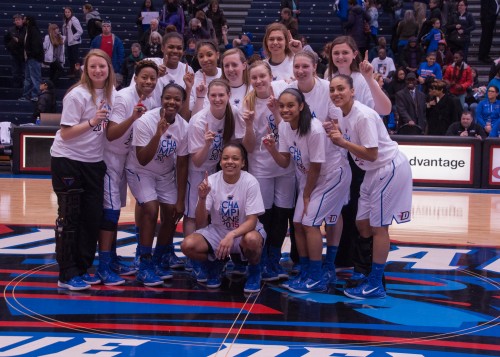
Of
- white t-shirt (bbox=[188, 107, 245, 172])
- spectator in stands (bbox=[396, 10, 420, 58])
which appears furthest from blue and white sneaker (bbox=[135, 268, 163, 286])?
spectator in stands (bbox=[396, 10, 420, 58])

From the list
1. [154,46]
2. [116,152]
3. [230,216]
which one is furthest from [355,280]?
[154,46]

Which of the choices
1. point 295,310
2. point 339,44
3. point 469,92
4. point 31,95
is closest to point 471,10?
point 469,92

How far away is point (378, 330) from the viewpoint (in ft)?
16.6

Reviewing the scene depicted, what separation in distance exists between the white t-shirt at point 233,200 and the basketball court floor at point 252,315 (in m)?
0.53

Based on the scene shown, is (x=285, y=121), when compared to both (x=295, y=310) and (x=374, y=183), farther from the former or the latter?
(x=295, y=310)

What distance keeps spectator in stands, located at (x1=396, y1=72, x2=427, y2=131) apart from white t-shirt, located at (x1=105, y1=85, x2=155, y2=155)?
801cm

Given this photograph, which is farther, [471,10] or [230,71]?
[471,10]

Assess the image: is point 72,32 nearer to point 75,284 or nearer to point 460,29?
point 460,29

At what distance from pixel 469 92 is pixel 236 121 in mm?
9768

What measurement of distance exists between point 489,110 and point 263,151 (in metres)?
8.21

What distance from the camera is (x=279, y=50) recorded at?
6551mm

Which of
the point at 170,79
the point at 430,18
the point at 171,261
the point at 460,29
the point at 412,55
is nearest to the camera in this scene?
the point at 170,79

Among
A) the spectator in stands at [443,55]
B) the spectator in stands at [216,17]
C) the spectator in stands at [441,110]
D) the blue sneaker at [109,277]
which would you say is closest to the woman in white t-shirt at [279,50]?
the blue sneaker at [109,277]

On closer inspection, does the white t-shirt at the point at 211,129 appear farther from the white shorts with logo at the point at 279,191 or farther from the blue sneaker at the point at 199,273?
the blue sneaker at the point at 199,273
